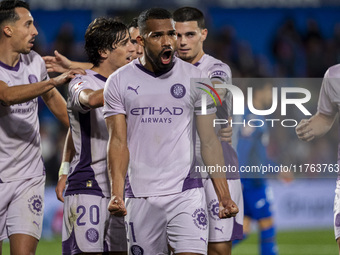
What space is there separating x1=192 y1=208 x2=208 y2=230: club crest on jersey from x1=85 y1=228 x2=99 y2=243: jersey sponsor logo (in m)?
1.05

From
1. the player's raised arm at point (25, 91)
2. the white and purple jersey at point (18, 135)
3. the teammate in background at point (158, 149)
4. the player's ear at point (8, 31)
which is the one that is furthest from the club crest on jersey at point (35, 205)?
the player's ear at point (8, 31)

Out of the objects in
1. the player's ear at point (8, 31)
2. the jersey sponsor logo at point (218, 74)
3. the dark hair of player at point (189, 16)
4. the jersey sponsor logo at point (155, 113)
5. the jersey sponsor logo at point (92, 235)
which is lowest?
the jersey sponsor logo at point (92, 235)

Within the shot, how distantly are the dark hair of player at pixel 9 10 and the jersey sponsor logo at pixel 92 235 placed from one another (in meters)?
1.87

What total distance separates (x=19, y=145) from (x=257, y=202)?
352 centimetres

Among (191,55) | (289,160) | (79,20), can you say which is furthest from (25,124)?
(79,20)

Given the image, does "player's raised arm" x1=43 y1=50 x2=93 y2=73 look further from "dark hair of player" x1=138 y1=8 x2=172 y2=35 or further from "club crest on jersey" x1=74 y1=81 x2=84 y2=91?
"dark hair of player" x1=138 y1=8 x2=172 y2=35

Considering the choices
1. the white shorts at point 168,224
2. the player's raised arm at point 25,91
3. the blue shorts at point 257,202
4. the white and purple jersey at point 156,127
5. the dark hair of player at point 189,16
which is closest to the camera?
the white shorts at point 168,224

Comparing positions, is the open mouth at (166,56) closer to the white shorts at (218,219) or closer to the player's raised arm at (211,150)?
the player's raised arm at (211,150)

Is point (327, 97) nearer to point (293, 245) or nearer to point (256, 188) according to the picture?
point (256, 188)

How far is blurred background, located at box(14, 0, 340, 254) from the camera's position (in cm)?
1535

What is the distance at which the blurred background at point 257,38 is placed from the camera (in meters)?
15.4

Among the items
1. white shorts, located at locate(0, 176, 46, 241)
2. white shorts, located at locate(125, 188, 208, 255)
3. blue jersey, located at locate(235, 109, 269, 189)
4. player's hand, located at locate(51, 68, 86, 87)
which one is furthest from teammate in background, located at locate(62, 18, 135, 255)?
blue jersey, located at locate(235, 109, 269, 189)

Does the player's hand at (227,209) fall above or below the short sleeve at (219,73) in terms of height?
below

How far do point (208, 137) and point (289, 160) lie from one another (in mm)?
10446
